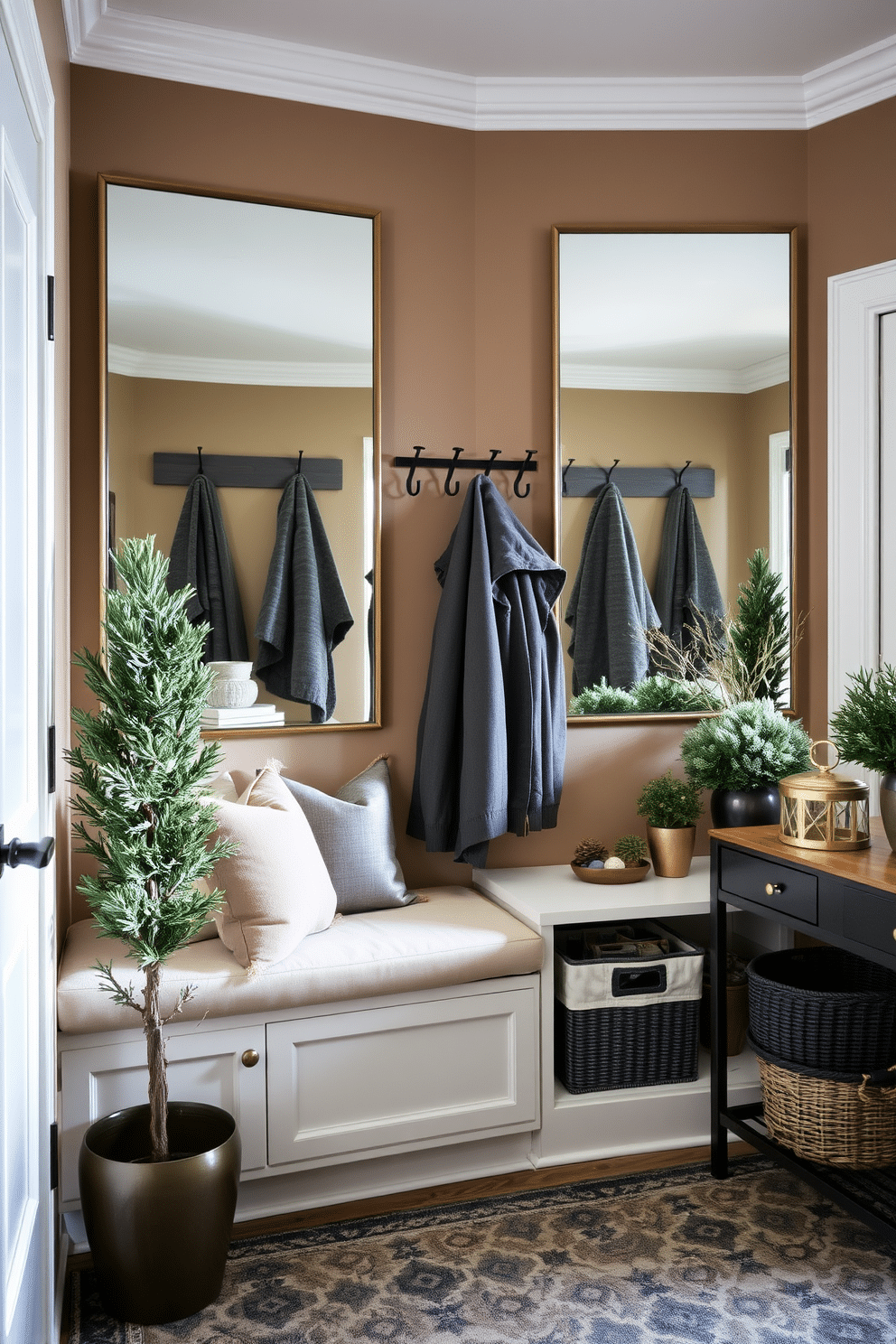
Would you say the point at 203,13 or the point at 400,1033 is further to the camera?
the point at 203,13

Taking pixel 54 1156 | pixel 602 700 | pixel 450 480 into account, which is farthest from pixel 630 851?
pixel 54 1156

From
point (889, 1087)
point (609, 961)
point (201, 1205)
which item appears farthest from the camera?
point (609, 961)

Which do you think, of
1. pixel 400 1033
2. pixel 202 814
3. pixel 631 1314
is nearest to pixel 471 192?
pixel 202 814

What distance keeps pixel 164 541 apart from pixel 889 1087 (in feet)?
6.91

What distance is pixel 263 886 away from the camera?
2281mm

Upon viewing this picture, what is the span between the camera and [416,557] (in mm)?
2941

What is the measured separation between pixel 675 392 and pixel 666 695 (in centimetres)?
89

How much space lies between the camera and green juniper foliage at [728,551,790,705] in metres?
3.01

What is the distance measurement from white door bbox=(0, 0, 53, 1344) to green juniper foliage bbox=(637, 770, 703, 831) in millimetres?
1604

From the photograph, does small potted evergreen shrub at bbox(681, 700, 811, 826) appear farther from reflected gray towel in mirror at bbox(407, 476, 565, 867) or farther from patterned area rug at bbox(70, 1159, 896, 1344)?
patterned area rug at bbox(70, 1159, 896, 1344)

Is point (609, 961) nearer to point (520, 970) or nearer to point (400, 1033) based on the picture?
point (520, 970)

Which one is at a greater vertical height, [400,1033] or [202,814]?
[202,814]

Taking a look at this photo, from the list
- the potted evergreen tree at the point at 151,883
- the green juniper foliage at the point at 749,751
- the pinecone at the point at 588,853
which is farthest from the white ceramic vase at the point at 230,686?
the green juniper foliage at the point at 749,751

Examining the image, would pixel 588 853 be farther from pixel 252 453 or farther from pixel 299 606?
pixel 252 453
